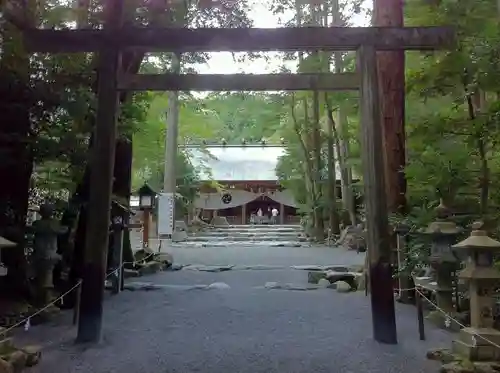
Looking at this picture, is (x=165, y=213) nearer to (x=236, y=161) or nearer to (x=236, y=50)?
(x=236, y=50)

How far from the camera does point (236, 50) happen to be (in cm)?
493

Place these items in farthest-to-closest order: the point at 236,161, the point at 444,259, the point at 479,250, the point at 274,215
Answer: the point at 236,161 < the point at 274,215 < the point at 444,259 < the point at 479,250

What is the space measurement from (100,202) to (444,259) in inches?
143

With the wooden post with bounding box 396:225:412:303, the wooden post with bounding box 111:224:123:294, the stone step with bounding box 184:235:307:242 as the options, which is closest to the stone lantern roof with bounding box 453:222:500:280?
the wooden post with bounding box 396:225:412:303

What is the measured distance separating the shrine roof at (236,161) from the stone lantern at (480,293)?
75.2 feet

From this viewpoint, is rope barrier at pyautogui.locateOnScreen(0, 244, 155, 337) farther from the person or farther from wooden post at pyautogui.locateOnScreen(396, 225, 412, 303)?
the person

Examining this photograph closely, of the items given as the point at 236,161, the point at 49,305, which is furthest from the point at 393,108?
the point at 236,161

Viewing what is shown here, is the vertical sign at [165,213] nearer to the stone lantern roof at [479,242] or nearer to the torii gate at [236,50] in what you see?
the torii gate at [236,50]

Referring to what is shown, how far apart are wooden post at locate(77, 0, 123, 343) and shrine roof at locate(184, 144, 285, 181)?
21.4 metres

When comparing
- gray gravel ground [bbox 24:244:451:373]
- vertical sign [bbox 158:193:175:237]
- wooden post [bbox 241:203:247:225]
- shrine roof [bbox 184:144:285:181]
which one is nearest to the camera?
gray gravel ground [bbox 24:244:451:373]

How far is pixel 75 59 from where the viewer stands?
630 cm

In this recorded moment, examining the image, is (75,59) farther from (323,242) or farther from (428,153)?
(323,242)

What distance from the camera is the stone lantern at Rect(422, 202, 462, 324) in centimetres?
554

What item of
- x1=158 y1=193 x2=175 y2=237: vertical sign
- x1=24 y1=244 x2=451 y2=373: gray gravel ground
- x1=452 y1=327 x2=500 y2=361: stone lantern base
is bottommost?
x1=24 y1=244 x2=451 y2=373: gray gravel ground
